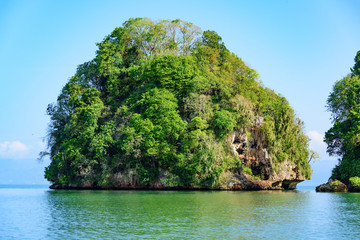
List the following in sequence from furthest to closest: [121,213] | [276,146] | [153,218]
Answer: [276,146], [121,213], [153,218]

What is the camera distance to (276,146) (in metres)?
48.3

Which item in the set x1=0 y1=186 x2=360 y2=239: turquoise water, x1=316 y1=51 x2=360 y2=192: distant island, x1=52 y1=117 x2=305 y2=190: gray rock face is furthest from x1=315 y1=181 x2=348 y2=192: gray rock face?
x1=0 y1=186 x2=360 y2=239: turquoise water

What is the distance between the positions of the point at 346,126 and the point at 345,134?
104 cm

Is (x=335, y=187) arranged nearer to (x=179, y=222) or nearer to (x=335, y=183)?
(x=335, y=183)

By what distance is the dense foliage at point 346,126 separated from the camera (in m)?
45.8

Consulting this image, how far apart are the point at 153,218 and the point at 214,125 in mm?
24590

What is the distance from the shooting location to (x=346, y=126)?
48.5 meters

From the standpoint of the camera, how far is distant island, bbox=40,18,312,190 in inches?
1727

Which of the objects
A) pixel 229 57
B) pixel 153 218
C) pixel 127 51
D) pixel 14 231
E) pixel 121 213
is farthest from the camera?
pixel 127 51

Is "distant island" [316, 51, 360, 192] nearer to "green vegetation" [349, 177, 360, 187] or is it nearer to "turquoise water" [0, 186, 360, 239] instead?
"green vegetation" [349, 177, 360, 187]

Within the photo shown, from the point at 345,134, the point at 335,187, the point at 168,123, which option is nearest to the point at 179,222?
the point at 168,123

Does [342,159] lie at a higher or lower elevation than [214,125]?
lower

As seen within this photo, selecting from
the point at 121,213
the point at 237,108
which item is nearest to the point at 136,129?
the point at 237,108

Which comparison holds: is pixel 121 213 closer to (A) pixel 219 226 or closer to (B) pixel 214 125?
(A) pixel 219 226
